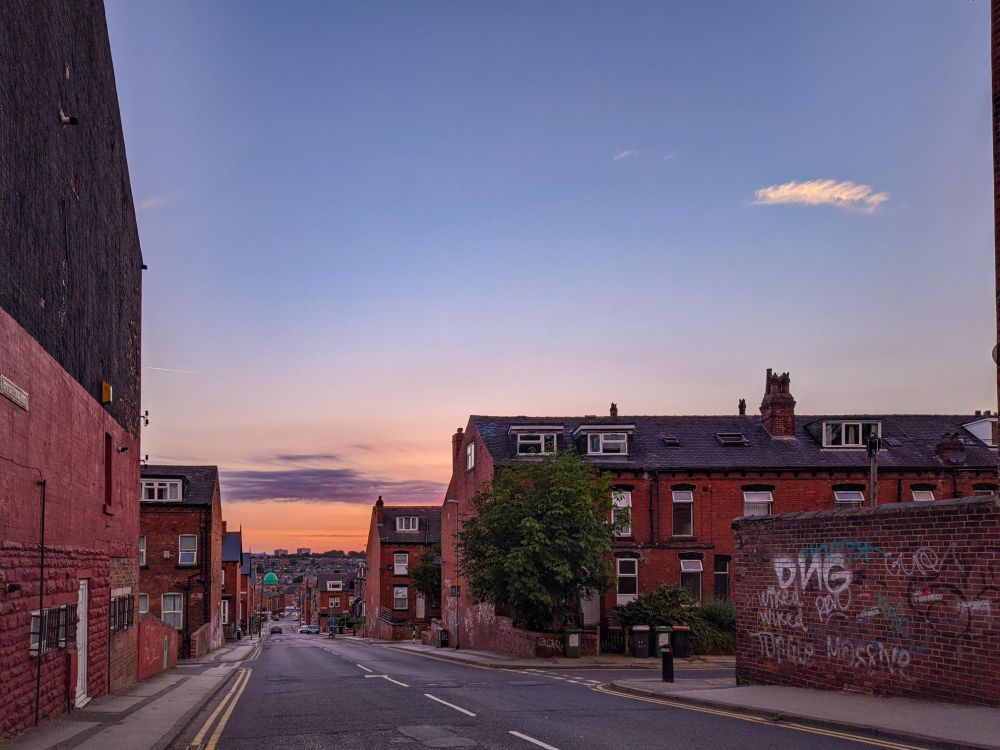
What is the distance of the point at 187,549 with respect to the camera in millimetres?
45938

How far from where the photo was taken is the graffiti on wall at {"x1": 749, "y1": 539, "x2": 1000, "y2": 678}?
14.1m

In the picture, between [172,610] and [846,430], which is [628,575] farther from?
[172,610]

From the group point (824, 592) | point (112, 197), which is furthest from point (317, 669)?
point (824, 592)

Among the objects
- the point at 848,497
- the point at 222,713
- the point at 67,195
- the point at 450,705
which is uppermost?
the point at 67,195

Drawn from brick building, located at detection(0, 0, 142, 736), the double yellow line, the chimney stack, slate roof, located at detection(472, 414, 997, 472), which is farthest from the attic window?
brick building, located at detection(0, 0, 142, 736)

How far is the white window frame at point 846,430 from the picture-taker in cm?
4309

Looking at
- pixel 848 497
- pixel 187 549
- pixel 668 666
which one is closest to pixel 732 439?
pixel 848 497

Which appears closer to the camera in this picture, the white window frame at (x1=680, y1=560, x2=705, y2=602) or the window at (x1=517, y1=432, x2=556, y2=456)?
the white window frame at (x1=680, y1=560, x2=705, y2=602)

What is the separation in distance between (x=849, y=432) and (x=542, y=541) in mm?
18757

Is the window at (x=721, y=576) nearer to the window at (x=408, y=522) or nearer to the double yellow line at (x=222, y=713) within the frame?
the double yellow line at (x=222, y=713)

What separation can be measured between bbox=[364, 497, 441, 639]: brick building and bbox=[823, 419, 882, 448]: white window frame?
121 ft

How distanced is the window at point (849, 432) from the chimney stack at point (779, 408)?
177 cm

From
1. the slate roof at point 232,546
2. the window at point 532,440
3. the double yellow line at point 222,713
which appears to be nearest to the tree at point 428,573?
the slate roof at point 232,546

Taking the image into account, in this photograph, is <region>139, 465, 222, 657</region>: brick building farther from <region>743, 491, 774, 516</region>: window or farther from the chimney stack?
the chimney stack
